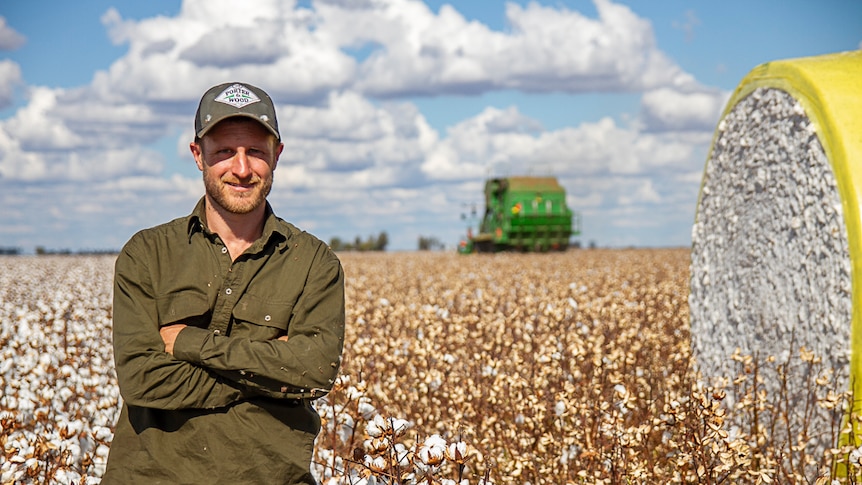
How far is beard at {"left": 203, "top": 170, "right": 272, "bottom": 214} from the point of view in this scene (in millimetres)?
3121

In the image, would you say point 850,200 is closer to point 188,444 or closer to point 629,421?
point 629,421

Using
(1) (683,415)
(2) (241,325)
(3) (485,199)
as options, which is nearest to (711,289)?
(1) (683,415)

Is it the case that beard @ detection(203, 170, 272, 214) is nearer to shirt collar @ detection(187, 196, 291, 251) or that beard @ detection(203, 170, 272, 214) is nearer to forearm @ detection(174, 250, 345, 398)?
shirt collar @ detection(187, 196, 291, 251)

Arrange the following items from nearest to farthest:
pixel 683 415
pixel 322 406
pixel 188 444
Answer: pixel 188 444
pixel 683 415
pixel 322 406

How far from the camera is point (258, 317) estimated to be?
3.18 m

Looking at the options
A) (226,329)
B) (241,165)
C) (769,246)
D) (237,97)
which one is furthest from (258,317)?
(769,246)

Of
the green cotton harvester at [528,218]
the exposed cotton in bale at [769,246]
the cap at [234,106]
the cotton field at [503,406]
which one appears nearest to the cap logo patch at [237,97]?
the cap at [234,106]

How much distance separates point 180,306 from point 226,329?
0.18m

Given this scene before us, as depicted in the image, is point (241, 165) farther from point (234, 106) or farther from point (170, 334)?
point (170, 334)

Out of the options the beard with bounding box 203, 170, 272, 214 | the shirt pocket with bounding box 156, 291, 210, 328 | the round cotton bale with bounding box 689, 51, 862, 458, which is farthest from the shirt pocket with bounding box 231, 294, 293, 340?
the round cotton bale with bounding box 689, 51, 862, 458

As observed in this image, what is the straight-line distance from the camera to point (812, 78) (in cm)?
603

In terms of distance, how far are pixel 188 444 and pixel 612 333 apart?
18.1 feet

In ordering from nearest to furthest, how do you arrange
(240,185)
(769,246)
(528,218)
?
(240,185), (769,246), (528,218)

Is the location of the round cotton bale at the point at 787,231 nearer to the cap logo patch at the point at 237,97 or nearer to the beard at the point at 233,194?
the beard at the point at 233,194
